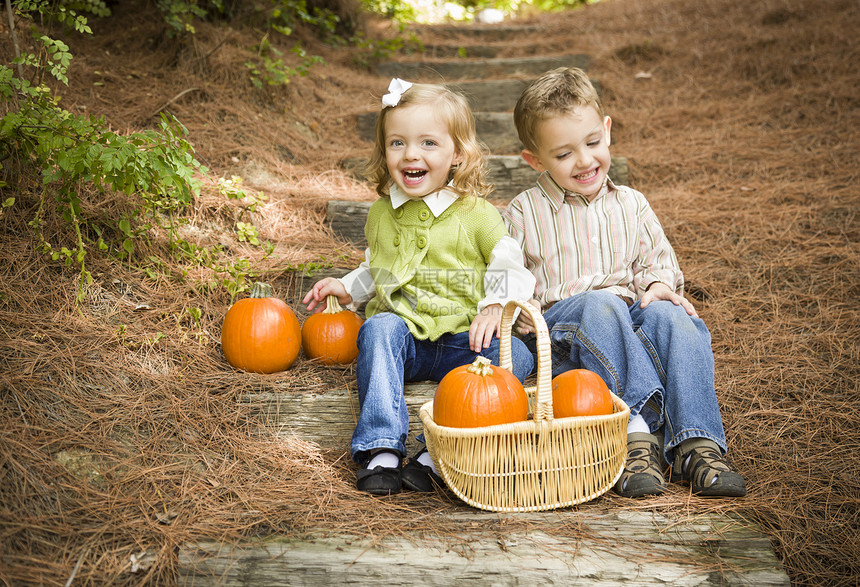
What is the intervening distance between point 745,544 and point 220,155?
296 centimetres

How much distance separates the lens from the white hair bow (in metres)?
2.30

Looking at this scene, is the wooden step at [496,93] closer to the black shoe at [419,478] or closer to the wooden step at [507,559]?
the black shoe at [419,478]

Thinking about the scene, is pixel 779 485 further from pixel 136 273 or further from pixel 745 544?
pixel 136 273

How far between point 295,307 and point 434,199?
879 mm

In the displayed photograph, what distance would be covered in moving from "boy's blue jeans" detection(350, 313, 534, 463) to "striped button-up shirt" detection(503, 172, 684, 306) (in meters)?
0.38

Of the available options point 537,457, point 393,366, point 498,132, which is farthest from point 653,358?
point 498,132

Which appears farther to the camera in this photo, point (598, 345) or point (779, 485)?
point (598, 345)

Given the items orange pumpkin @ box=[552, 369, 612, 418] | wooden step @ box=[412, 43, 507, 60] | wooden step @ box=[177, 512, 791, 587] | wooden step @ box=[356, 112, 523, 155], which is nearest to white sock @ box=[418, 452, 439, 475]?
wooden step @ box=[177, 512, 791, 587]

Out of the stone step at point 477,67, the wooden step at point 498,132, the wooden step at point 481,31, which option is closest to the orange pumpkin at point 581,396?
the wooden step at point 498,132

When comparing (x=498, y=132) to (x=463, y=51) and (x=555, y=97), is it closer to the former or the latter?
(x=555, y=97)

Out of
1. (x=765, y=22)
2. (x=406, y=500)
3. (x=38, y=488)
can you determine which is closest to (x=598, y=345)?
(x=406, y=500)

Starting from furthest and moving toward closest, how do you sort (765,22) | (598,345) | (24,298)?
(765,22)
(24,298)
(598,345)

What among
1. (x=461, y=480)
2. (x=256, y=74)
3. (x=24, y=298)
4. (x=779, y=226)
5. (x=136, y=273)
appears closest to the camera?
(x=461, y=480)

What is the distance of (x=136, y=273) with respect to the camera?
263cm
